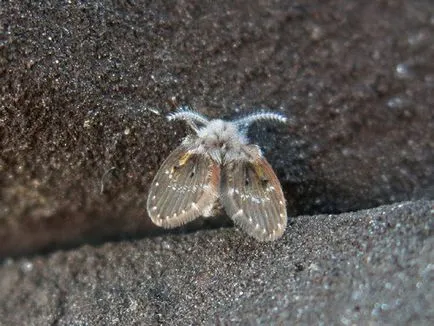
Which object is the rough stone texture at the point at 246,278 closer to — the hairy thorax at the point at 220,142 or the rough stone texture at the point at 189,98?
the rough stone texture at the point at 189,98

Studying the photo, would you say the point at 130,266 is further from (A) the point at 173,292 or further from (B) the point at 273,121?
(B) the point at 273,121

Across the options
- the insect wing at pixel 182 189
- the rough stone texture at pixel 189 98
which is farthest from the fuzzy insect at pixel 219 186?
the rough stone texture at pixel 189 98

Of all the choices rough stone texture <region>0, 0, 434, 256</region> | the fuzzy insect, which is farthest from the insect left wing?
rough stone texture <region>0, 0, 434, 256</region>

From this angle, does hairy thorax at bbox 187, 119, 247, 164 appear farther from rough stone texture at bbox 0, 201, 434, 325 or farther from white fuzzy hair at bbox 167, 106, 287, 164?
rough stone texture at bbox 0, 201, 434, 325

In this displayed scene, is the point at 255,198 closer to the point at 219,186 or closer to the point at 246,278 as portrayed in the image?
the point at 219,186

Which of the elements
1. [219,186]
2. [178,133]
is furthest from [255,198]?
[178,133]

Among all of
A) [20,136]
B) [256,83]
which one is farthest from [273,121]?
[20,136]
